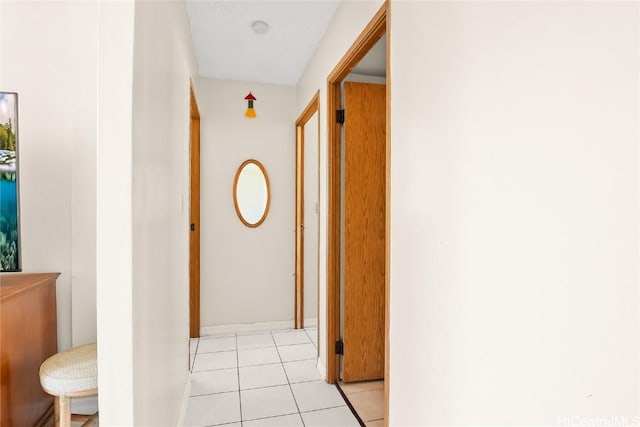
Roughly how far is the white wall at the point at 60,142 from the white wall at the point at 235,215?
1.51 metres

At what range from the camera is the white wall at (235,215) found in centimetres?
339

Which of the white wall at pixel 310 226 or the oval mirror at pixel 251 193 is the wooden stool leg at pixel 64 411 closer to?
the oval mirror at pixel 251 193

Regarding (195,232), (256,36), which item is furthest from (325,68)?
(195,232)

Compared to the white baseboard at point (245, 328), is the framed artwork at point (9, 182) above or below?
above

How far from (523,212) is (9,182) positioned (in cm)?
226

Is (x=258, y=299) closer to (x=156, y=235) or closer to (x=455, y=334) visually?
(x=156, y=235)

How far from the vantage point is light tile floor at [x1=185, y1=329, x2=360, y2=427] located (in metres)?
2.00

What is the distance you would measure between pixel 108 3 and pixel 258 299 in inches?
116

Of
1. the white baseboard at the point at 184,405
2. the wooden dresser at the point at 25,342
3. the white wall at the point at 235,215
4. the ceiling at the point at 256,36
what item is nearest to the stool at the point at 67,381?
the wooden dresser at the point at 25,342

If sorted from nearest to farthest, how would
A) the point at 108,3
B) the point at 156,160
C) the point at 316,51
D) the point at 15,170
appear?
the point at 108,3
the point at 156,160
the point at 15,170
the point at 316,51

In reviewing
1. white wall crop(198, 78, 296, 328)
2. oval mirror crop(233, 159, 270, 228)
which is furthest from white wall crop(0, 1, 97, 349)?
oval mirror crop(233, 159, 270, 228)

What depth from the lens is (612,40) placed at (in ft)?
2.12

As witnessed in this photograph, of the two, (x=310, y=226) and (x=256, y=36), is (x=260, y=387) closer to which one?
(x=310, y=226)

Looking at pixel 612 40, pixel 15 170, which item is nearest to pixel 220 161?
pixel 15 170
